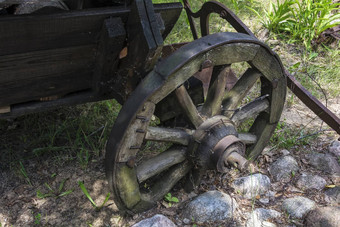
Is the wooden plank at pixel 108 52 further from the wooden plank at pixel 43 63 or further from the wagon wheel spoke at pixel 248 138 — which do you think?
the wagon wheel spoke at pixel 248 138

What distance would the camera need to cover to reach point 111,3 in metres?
2.19

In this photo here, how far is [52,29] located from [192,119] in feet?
3.06

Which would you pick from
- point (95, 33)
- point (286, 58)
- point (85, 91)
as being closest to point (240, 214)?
point (85, 91)

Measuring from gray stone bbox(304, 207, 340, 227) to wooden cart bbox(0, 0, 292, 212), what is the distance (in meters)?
0.57

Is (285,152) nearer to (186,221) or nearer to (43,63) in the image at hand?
(186,221)

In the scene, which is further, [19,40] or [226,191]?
[226,191]

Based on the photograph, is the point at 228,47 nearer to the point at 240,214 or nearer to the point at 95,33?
the point at 95,33

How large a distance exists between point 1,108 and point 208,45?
122cm

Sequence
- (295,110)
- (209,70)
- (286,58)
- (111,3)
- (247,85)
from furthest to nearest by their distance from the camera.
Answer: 1. (286,58)
2. (295,110)
3. (209,70)
4. (247,85)
5. (111,3)

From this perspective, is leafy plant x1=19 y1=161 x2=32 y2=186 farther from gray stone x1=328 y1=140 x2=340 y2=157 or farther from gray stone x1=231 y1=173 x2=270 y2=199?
gray stone x1=328 y1=140 x2=340 y2=157

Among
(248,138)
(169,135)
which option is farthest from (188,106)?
(248,138)

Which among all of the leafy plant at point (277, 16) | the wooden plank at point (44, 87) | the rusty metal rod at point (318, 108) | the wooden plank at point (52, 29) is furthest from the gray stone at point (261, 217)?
the leafy plant at point (277, 16)

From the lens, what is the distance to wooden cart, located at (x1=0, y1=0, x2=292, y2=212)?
70.9 inches

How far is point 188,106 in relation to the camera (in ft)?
6.91
